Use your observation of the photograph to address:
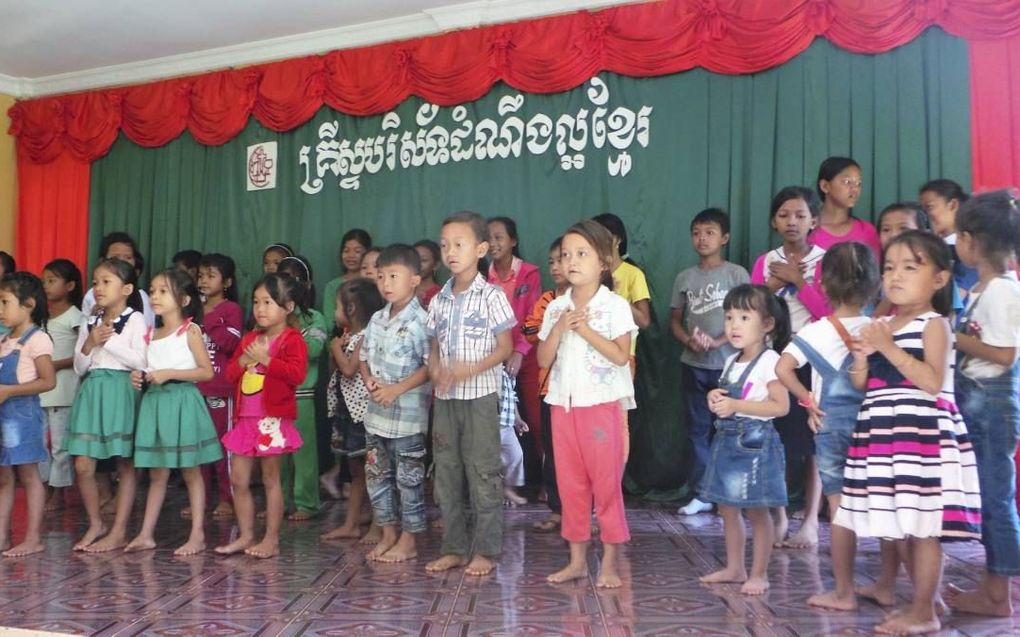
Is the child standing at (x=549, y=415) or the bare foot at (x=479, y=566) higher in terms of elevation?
the child standing at (x=549, y=415)

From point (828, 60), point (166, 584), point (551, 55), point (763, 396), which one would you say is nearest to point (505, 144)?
point (551, 55)

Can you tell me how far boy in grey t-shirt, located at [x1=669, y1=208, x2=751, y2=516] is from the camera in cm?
400

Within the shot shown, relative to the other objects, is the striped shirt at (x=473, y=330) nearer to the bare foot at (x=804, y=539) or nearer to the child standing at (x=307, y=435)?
the child standing at (x=307, y=435)

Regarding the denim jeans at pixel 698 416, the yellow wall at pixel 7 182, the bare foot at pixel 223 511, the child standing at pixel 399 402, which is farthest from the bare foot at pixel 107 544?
the yellow wall at pixel 7 182

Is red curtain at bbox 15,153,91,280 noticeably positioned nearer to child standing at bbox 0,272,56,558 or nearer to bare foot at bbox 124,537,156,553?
child standing at bbox 0,272,56,558

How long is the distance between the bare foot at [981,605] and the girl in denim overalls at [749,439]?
55 centimetres

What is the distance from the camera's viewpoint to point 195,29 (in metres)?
5.38

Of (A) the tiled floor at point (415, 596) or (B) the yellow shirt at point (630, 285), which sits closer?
(A) the tiled floor at point (415, 596)

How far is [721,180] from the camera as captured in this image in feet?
14.8

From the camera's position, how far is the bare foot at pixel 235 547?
10.8 ft

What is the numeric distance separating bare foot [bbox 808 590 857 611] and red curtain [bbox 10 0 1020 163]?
2811 mm

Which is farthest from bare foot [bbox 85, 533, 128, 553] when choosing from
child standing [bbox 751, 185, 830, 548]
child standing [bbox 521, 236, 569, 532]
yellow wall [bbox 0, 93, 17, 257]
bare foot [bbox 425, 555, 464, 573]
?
yellow wall [bbox 0, 93, 17, 257]

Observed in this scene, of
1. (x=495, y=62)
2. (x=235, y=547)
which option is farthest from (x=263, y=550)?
(x=495, y=62)

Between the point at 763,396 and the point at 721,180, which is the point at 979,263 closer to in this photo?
the point at 763,396
